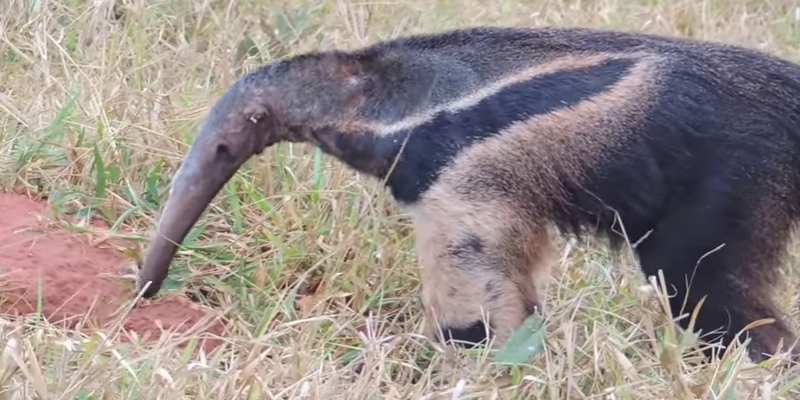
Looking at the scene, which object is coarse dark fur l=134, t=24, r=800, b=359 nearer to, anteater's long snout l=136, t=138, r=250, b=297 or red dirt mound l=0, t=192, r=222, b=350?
anteater's long snout l=136, t=138, r=250, b=297

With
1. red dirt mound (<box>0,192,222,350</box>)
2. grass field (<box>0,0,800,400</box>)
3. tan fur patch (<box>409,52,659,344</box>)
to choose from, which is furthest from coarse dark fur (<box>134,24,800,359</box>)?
red dirt mound (<box>0,192,222,350</box>)

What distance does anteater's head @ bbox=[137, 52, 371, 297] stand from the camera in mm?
4625

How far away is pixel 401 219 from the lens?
5625mm

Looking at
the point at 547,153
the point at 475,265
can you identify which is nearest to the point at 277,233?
the point at 475,265

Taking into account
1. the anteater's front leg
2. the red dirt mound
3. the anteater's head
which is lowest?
the red dirt mound

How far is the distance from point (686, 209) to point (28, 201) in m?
2.73

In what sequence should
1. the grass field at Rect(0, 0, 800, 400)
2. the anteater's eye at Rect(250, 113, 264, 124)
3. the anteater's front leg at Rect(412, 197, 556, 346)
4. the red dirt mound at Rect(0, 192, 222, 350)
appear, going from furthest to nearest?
the red dirt mound at Rect(0, 192, 222, 350) → the anteater's eye at Rect(250, 113, 264, 124) → the anteater's front leg at Rect(412, 197, 556, 346) → the grass field at Rect(0, 0, 800, 400)

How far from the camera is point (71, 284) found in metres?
5.00

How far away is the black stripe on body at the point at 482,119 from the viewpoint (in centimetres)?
442

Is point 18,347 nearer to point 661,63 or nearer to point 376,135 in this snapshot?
point 376,135

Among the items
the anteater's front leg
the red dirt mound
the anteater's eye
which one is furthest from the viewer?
the red dirt mound

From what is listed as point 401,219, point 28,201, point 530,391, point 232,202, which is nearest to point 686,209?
point 530,391

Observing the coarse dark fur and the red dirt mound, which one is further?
the red dirt mound

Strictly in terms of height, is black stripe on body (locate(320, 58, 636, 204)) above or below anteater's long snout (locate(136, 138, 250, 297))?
above
